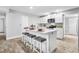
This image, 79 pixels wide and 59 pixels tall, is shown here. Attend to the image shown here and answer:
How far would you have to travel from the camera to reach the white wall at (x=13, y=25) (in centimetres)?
133

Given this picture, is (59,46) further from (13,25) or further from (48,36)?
(13,25)

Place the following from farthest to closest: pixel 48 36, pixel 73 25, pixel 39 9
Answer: pixel 48 36 < pixel 73 25 < pixel 39 9

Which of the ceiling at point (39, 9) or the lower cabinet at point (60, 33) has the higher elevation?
the ceiling at point (39, 9)

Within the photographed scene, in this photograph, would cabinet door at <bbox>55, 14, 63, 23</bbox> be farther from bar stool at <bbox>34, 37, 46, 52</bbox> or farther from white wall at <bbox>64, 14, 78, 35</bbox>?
bar stool at <bbox>34, 37, 46, 52</bbox>

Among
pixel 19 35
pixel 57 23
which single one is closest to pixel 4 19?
pixel 19 35

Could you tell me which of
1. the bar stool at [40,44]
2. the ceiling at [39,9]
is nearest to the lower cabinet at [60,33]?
the bar stool at [40,44]

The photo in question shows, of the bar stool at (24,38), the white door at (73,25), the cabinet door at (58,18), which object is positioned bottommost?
the bar stool at (24,38)

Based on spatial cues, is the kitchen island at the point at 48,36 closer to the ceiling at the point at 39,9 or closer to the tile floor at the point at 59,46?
the tile floor at the point at 59,46

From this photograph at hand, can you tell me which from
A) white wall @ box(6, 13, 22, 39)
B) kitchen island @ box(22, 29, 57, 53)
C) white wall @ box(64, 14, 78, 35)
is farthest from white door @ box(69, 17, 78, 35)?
white wall @ box(6, 13, 22, 39)

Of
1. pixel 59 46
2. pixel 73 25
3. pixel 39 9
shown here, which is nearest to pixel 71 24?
pixel 73 25

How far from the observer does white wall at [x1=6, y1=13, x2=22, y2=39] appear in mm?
1325

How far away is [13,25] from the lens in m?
1.38

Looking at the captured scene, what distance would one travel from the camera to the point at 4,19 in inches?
52.1
